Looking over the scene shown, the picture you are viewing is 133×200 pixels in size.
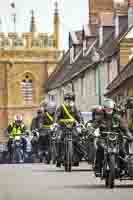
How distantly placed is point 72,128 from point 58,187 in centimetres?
705

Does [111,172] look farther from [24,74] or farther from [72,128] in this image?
[24,74]

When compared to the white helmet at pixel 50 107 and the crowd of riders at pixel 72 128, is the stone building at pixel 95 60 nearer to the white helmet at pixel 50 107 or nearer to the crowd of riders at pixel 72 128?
the crowd of riders at pixel 72 128

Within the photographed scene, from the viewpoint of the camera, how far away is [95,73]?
7294 centimetres

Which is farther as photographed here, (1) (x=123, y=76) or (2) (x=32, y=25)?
(2) (x=32, y=25)

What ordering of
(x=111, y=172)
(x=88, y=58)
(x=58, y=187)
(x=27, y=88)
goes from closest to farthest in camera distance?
(x=111, y=172) → (x=58, y=187) → (x=88, y=58) → (x=27, y=88)

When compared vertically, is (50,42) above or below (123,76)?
above

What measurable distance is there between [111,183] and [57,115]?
335 inches

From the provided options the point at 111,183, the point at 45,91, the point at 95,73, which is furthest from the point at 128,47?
the point at 45,91

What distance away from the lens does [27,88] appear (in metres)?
124

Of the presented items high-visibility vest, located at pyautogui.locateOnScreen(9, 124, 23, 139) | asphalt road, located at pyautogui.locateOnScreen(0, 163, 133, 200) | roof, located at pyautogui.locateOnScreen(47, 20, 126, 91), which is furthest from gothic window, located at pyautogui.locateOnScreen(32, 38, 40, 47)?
asphalt road, located at pyautogui.locateOnScreen(0, 163, 133, 200)

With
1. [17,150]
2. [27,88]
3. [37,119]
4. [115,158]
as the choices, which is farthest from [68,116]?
[27,88]

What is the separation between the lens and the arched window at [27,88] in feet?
403

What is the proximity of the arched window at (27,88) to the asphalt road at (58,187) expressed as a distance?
94.3 metres

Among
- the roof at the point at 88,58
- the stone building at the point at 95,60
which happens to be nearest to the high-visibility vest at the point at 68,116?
the stone building at the point at 95,60
